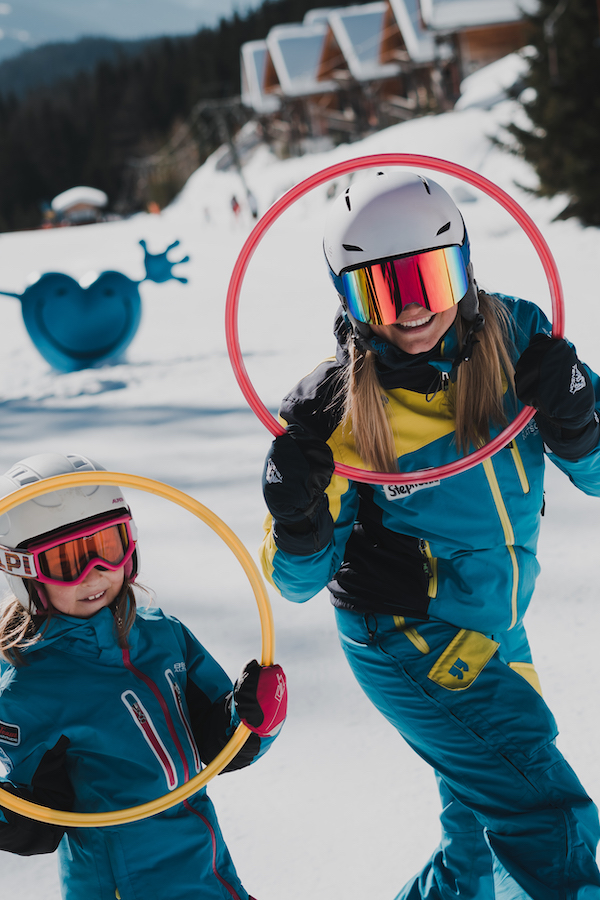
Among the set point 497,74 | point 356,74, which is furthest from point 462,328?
point 356,74

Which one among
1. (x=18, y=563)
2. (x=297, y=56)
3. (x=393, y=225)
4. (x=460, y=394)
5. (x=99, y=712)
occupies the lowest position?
(x=99, y=712)

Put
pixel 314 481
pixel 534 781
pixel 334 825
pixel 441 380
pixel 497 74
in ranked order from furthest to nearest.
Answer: pixel 497 74 < pixel 334 825 < pixel 441 380 < pixel 314 481 < pixel 534 781

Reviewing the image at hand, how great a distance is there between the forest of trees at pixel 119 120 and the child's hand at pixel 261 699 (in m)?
76.1

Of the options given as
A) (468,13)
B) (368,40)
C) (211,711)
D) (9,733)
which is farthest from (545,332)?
(368,40)

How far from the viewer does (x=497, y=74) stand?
80.6 ft

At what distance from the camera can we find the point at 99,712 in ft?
5.71

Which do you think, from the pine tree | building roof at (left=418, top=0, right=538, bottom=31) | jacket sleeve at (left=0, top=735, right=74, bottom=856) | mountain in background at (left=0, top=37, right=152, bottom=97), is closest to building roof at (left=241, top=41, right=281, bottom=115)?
building roof at (left=418, top=0, right=538, bottom=31)

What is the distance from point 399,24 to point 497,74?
35.3 feet

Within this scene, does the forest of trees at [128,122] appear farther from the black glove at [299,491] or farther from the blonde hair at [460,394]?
the black glove at [299,491]

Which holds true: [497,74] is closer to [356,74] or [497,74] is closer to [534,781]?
[356,74]

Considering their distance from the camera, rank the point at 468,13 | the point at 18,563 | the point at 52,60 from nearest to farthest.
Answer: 1. the point at 18,563
2. the point at 468,13
3. the point at 52,60

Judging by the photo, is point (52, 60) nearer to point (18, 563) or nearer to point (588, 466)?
point (18, 563)

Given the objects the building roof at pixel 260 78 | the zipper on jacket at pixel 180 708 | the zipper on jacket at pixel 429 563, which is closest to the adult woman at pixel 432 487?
the zipper on jacket at pixel 429 563

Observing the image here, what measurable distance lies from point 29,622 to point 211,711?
0.46 meters
